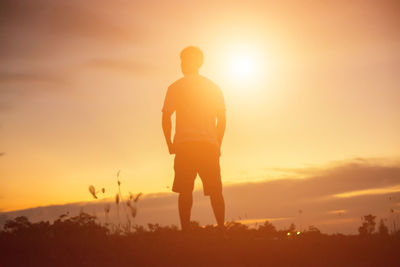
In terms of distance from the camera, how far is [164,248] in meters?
9.36

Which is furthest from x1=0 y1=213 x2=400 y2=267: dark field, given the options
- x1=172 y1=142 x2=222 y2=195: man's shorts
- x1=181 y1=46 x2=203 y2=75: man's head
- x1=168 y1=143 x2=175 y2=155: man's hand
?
x1=181 y1=46 x2=203 y2=75: man's head

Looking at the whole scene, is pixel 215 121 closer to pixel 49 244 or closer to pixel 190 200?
pixel 190 200

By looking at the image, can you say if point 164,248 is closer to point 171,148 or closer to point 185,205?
point 185,205

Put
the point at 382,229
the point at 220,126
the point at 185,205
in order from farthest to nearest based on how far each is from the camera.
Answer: the point at 382,229 → the point at 220,126 → the point at 185,205

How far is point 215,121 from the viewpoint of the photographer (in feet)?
35.1

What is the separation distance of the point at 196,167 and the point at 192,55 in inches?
83.8

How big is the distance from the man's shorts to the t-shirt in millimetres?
144

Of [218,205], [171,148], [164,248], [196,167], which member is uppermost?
[171,148]

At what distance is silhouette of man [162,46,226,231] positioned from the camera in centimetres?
1018

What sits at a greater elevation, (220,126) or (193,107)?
(193,107)

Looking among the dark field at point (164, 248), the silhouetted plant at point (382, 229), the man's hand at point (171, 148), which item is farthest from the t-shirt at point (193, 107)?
the silhouetted plant at point (382, 229)

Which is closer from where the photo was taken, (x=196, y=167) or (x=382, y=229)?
(x=196, y=167)

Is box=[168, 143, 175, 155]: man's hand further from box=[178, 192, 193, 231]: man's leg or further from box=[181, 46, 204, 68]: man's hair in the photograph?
box=[181, 46, 204, 68]: man's hair

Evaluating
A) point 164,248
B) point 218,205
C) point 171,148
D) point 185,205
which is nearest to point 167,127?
point 171,148
